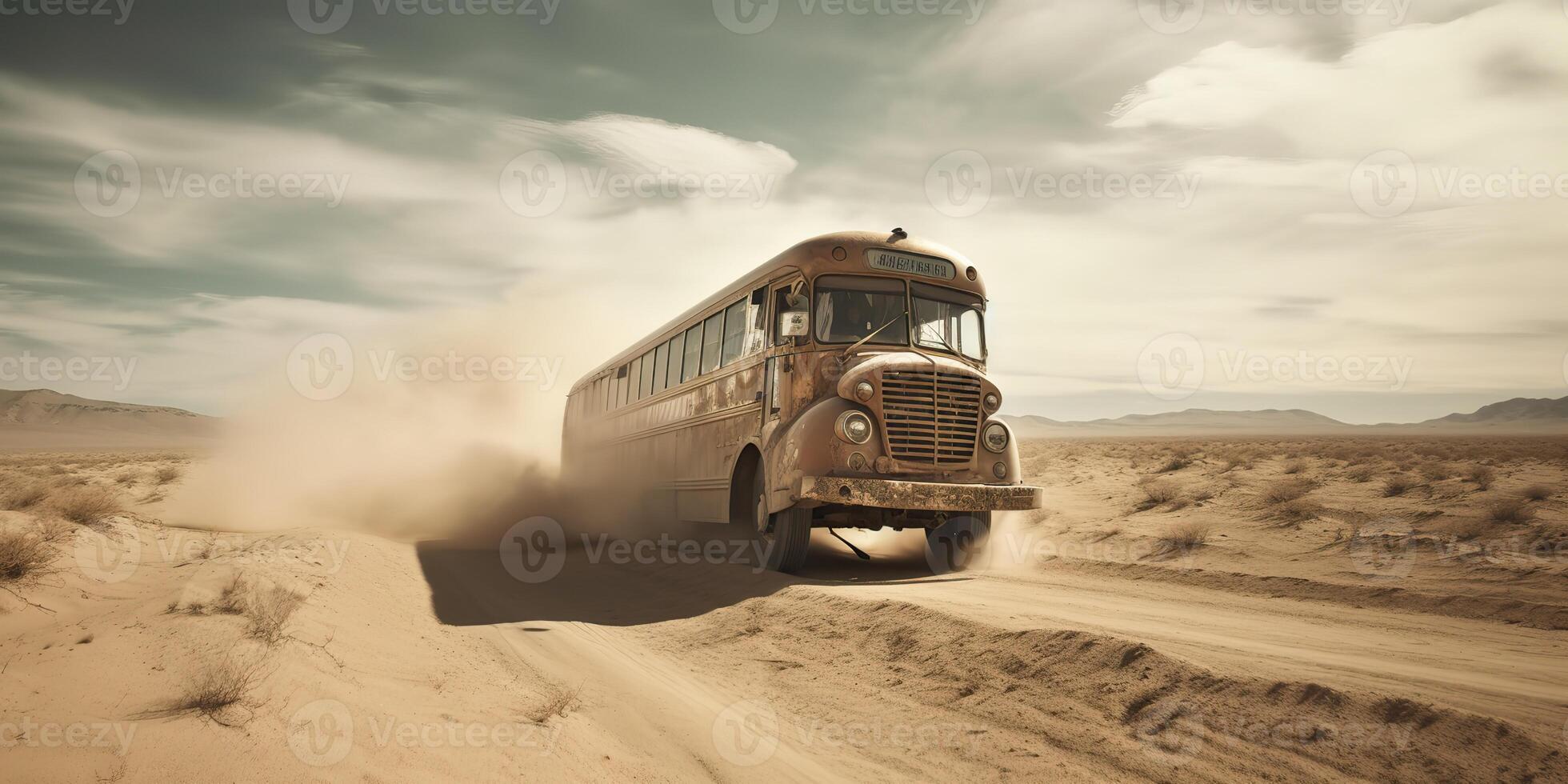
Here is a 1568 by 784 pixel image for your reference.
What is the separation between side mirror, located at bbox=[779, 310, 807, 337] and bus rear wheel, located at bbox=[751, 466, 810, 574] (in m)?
1.78

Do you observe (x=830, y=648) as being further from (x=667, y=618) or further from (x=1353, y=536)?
(x=1353, y=536)

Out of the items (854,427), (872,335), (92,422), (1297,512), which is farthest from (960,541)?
(92,422)

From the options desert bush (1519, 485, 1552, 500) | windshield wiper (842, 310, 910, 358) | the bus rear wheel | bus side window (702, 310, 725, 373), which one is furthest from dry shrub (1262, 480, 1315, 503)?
bus side window (702, 310, 725, 373)

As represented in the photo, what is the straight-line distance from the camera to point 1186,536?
11078mm

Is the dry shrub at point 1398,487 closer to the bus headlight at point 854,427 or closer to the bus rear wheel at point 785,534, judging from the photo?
the bus headlight at point 854,427

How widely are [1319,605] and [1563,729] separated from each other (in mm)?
4474

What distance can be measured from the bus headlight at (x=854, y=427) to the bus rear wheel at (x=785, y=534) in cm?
125

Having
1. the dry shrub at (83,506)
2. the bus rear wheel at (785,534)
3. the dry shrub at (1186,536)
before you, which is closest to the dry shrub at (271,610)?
the dry shrub at (83,506)

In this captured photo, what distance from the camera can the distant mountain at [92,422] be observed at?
10312 centimetres

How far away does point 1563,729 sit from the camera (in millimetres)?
3350

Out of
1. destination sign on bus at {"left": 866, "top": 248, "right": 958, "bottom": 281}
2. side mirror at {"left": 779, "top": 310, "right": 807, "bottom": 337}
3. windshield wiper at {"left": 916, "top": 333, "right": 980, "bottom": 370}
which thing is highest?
destination sign on bus at {"left": 866, "top": 248, "right": 958, "bottom": 281}

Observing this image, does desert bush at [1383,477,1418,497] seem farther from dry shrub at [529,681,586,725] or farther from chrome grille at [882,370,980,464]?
dry shrub at [529,681,586,725]

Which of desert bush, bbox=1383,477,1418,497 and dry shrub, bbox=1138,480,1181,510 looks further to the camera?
dry shrub, bbox=1138,480,1181,510

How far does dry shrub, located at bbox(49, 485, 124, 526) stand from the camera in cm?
826
